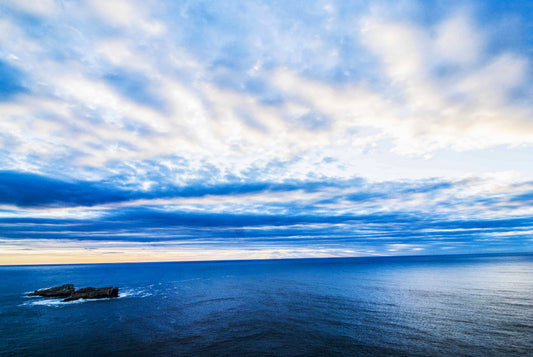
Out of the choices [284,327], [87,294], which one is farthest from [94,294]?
[284,327]

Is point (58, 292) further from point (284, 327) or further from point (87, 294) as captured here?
point (284, 327)

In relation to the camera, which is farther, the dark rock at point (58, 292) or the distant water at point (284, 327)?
the dark rock at point (58, 292)

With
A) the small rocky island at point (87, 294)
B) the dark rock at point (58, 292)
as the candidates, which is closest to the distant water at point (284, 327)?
the small rocky island at point (87, 294)

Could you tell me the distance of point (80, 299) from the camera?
259 feet

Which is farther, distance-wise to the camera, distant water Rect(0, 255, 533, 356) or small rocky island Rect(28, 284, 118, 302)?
small rocky island Rect(28, 284, 118, 302)

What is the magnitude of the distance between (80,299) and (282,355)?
7437cm

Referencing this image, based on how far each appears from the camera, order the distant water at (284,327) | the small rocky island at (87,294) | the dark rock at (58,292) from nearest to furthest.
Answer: the distant water at (284,327), the small rocky island at (87,294), the dark rock at (58,292)

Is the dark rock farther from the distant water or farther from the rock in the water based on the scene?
the distant water

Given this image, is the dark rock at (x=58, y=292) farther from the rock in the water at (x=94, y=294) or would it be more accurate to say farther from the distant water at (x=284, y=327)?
the distant water at (x=284, y=327)

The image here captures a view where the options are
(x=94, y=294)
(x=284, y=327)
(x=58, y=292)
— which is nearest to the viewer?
(x=284, y=327)

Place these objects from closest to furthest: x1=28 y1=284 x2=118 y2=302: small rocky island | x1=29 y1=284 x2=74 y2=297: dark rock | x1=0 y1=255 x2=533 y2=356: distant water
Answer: x1=0 y1=255 x2=533 y2=356: distant water → x1=28 y1=284 x2=118 y2=302: small rocky island → x1=29 y1=284 x2=74 y2=297: dark rock

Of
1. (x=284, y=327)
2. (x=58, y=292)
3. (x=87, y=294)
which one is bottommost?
(x=58, y=292)

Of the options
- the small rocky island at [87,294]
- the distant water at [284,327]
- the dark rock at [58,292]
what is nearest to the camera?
the distant water at [284,327]

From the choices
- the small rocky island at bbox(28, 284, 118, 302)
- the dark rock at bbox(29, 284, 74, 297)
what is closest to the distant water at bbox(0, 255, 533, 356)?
the small rocky island at bbox(28, 284, 118, 302)
